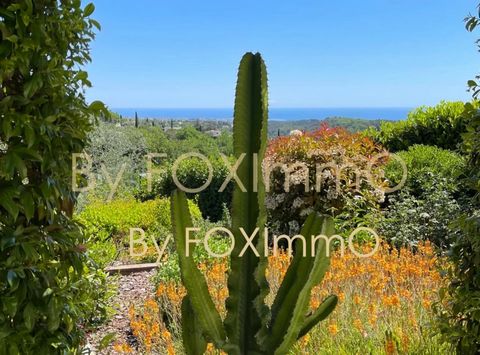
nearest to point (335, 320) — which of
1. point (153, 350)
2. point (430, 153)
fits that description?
point (153, 350)

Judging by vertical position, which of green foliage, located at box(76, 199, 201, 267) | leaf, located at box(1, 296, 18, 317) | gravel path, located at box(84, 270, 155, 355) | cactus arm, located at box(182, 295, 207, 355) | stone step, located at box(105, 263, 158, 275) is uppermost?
leaf, located at box(1, 296, 18, 317)

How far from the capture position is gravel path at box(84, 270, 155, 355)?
381 cm

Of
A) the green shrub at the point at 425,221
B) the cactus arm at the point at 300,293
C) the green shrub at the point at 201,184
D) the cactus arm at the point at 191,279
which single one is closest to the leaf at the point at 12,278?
the cactus arm at the point at 191,279

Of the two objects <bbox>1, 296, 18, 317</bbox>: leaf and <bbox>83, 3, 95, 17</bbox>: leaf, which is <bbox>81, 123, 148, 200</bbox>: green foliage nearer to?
Answer: <bbox>83, 3, 95, 17</bbox>: leaf

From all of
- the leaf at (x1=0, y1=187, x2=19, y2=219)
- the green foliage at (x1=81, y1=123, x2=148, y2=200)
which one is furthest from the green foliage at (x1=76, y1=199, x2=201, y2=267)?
the leaf at (x1=0, y1=187, x2=19, y2=219)

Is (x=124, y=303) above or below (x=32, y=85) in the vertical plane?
below

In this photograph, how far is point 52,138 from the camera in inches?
71.2

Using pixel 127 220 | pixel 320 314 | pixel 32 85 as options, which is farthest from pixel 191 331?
pixel 127 220

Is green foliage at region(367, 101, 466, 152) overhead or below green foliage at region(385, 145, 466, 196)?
overhead

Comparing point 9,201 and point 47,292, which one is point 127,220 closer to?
point 47,292

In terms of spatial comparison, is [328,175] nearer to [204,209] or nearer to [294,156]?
[294,156]

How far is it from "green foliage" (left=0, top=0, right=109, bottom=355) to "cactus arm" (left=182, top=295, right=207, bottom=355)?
398mm

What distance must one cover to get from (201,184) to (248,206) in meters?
7.95

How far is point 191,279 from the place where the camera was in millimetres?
1783
